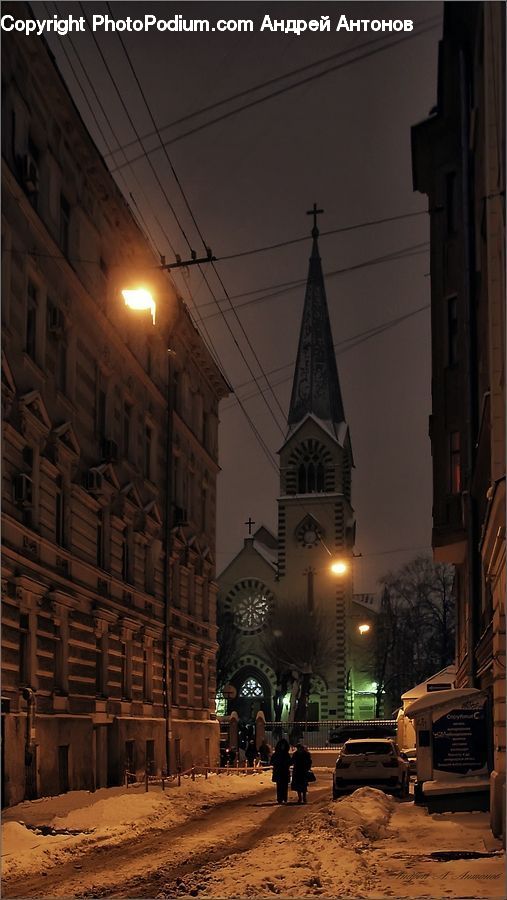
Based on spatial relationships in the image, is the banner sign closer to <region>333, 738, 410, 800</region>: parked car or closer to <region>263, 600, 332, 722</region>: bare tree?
<region>333, 738, 410, 800</region>: parked car

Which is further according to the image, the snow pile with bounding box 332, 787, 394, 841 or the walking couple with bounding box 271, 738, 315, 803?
the walking couple with bounding box 271, 738, 315, 803

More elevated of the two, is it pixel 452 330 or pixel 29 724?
pixel 452 330

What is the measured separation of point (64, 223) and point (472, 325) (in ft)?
35.8

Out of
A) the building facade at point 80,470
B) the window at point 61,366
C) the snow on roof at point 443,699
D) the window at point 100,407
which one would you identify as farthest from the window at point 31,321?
the snow on roof at point 443,699

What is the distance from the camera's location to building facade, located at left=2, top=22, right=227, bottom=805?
24.5 m

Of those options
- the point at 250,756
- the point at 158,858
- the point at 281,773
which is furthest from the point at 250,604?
the point at 158,858

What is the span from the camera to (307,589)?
317ft

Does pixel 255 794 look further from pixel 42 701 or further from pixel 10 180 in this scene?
pixel 10 180

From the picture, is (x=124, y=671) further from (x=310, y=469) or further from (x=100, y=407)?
(x=310, y=469)

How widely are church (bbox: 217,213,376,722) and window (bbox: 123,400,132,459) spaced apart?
55.8 metres

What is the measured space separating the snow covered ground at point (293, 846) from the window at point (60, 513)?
5.87 m

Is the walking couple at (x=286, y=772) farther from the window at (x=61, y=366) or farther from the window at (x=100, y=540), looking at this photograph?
the window at (x=61, y=366)

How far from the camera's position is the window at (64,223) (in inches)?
1156

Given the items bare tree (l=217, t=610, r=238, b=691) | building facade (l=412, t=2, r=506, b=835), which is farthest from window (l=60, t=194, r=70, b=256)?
bare tree (l=217, t=610, r=238, b=691)
